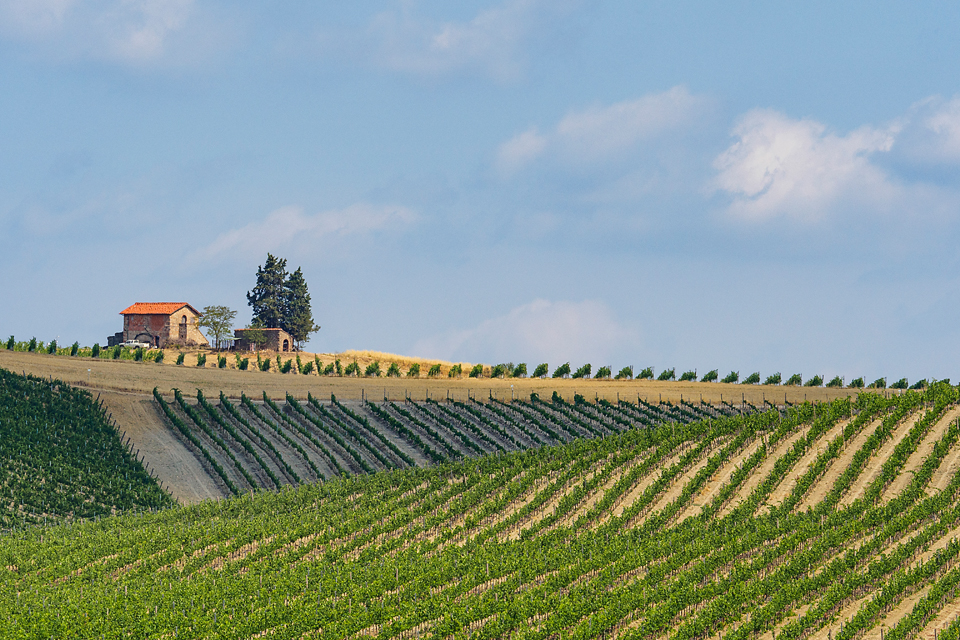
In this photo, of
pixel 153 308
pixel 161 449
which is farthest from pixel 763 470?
pixel 153 308

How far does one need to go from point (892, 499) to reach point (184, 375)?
45.5 m

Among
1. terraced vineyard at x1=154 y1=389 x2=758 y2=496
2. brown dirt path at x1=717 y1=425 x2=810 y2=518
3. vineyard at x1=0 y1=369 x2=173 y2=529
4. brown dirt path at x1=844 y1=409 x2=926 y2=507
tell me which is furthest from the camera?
terraced vineyard at x1=154 y1=389 x2=758 y2=496

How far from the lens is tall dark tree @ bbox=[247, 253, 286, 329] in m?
106

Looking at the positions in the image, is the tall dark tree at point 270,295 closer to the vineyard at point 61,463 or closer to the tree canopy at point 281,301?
the tree canopy at point 281,301

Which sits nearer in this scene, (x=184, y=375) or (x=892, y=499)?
(x=892, y=499)

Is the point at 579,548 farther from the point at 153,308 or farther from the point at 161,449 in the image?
the point at 153,308

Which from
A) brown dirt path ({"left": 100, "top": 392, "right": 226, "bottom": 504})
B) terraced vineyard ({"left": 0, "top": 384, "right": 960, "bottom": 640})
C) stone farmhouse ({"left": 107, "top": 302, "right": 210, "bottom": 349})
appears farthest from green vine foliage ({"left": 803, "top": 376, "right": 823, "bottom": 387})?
stone farmhouse ({"left": 107, "top": 302, "right": 210, "bottom": 349})

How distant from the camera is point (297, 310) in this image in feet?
348

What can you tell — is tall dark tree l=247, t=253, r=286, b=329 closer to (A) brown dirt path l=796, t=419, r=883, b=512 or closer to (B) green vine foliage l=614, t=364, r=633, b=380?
(B) green vine foliage l=614, t=364, r=633, b=380

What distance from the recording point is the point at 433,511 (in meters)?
41.3

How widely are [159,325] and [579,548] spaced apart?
7404 cm

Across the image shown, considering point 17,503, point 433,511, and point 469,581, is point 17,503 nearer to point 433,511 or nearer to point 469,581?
point 433,511

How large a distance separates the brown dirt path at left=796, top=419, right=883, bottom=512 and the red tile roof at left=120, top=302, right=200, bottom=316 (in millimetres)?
72232

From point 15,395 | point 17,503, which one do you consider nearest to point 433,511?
point 17,503
